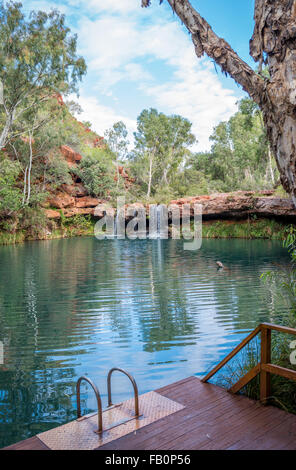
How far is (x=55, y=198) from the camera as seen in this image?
26.1 m

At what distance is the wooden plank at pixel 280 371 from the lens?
259 cm

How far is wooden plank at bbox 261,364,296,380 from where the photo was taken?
2.59 metres

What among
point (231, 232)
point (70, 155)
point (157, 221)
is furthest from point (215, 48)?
point (70, 155)

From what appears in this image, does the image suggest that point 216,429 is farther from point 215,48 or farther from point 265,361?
point 215,48

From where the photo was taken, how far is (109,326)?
582 centimetres

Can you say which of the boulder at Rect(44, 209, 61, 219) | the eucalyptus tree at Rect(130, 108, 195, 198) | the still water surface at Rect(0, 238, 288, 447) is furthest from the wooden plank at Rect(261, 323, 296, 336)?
the eucalyptus tree at Rect(130, 108, 195, 198)

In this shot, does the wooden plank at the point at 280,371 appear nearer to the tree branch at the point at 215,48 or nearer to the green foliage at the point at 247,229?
the tree branch at the point at 215,48

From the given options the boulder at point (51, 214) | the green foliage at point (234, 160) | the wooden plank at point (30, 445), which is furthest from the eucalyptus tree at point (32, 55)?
the wooden plank at point (30, 445)

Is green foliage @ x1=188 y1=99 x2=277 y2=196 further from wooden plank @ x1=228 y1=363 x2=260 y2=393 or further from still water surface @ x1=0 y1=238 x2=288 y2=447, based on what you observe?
wooden plank @ x1=228 y1=363 x2=260 y2=393

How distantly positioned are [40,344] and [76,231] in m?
22.5

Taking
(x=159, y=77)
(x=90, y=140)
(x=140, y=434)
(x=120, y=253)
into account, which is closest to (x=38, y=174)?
(x=120, y=253)

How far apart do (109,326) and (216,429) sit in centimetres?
344

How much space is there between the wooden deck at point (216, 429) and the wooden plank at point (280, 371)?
30cm

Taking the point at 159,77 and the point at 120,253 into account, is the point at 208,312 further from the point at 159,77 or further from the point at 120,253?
the point at 159,77
